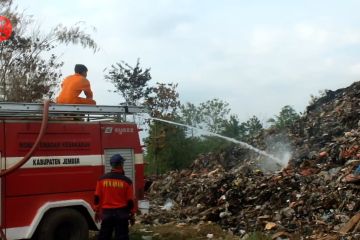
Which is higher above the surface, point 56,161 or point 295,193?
point 56,161

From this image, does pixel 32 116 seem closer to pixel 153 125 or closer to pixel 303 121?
pixel 303 121

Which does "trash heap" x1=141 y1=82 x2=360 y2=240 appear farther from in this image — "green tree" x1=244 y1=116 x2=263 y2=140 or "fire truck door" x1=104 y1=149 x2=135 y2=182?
"green tree" x1=244 y1=116 x2=263 y2=140

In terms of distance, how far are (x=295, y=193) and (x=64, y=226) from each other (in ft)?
15.6

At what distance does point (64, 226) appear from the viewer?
7922 mm

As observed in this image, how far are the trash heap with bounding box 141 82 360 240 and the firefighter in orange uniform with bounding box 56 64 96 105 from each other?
3608 millimetres

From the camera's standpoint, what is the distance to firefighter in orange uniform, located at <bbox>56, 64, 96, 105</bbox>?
28.4 feet

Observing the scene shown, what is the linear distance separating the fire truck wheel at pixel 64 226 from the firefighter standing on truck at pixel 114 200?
644mm

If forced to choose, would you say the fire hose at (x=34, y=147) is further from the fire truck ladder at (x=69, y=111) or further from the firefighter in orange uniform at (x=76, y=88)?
the firefighter in orange uniform at (x=76, y=88)

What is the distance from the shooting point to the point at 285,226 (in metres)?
9.20

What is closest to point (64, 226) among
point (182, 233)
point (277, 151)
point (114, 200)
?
point (114, 200)

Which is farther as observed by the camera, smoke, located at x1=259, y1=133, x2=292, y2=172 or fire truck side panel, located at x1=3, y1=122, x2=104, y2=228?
smoke, located at x1=259, y1=133, x2=292, y2=172

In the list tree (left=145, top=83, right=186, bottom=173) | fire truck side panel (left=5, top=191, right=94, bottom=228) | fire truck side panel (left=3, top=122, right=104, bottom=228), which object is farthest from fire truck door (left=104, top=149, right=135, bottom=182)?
tree (left=145, top=83, right=186, bottom=173)

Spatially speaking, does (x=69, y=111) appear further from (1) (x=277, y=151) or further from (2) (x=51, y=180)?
(1) (x=277, y=151)

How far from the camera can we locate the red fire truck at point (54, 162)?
733 cm
